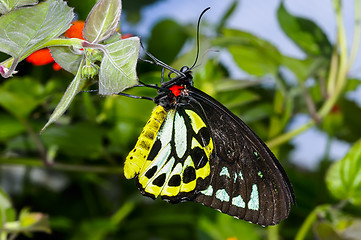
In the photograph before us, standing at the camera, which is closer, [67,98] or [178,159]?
[67,98]

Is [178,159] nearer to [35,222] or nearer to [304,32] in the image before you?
[35,222]

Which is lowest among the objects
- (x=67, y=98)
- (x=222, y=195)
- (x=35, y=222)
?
(x=35, y=222)

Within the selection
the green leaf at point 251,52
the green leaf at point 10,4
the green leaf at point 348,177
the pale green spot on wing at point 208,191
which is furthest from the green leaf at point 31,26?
the green leaf at point 348,177

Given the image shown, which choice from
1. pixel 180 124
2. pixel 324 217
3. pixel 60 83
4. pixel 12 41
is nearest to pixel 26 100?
pixel 60 83

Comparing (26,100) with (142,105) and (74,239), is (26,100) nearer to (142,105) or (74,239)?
(142,105)

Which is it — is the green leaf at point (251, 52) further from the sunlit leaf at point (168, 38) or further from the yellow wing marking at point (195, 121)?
the yellow wing marking at point (195, 121)

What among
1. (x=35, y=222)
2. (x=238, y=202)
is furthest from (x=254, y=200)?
(x=35, y=222)

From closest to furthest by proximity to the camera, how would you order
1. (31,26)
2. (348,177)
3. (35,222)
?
(31,26), (35,222), (348,177)
